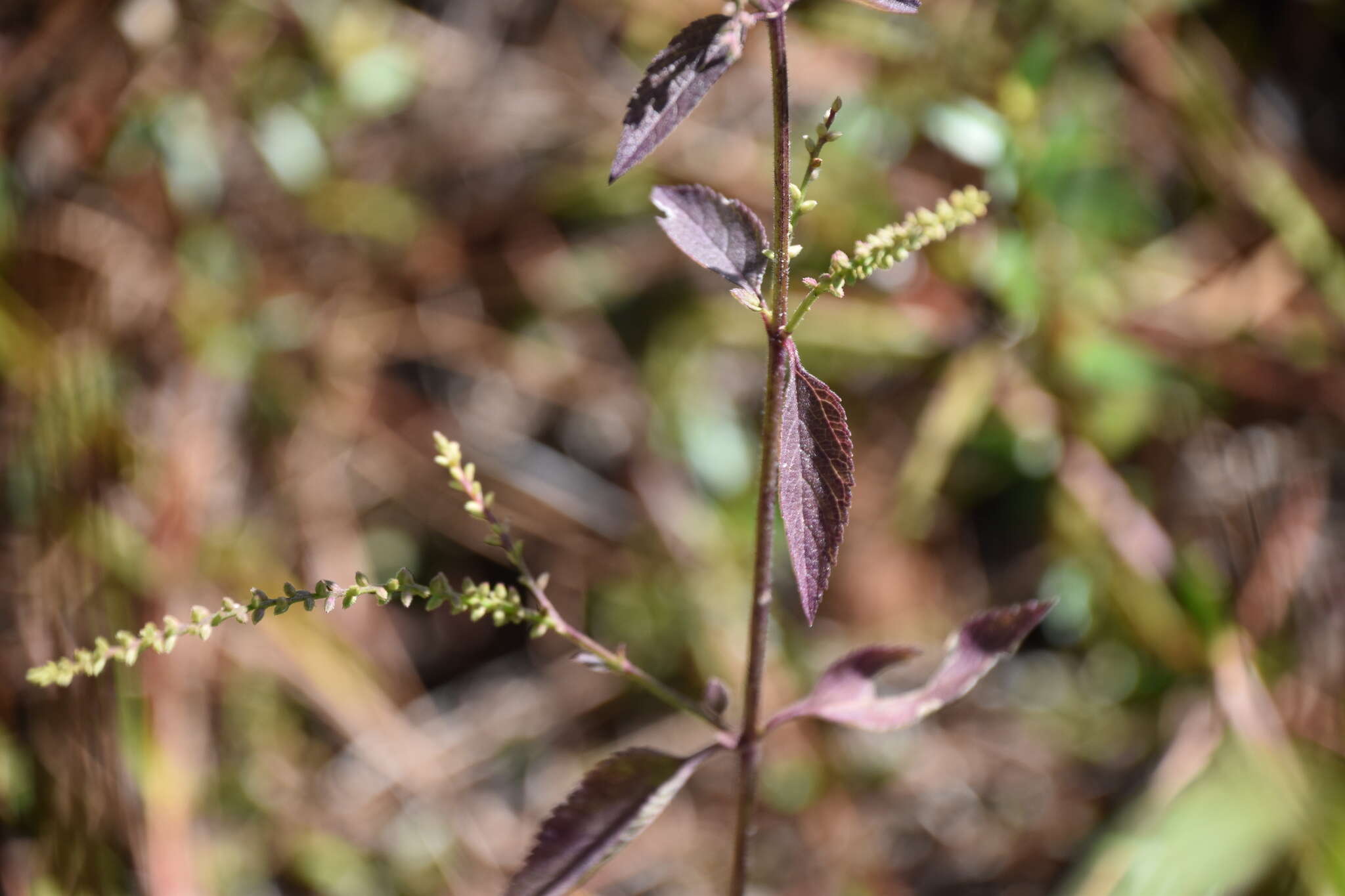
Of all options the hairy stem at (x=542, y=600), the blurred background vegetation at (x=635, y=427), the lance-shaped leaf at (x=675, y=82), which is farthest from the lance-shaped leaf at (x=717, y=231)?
the blurred background vegetation at (x=635, y=427)

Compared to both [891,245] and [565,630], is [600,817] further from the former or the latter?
[891,245]

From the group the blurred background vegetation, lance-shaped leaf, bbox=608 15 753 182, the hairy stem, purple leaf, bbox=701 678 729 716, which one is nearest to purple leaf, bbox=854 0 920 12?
lance-shaped leaf, bbox=608 15 753 182

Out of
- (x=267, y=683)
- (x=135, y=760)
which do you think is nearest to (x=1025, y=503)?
(x=267, y=683)

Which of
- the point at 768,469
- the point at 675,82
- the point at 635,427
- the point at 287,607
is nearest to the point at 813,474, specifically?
the point at 768,469

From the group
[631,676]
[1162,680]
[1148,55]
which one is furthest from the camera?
[1148,55]

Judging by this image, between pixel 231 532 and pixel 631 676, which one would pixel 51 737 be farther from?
pixel 631 676

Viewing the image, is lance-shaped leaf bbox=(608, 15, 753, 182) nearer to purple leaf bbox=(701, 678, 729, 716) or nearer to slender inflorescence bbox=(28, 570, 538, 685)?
slender inflorescence bbox=(28, 570, 538, 685)

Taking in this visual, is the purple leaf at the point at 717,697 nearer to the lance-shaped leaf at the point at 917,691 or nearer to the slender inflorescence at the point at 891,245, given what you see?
the lance-shaped leaf at the point at 917,691
